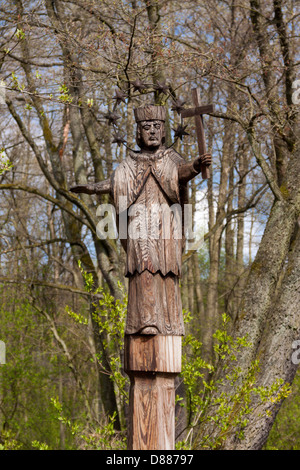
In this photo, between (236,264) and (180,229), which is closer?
(180,229)

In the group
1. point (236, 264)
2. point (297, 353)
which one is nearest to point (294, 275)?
point (297, 353)

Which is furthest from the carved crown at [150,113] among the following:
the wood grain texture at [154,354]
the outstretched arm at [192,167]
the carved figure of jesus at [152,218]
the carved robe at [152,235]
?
the wood grain texture at [154,354]

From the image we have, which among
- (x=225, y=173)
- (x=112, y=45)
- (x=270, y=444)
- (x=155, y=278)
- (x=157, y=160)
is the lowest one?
(x=270, y=444)

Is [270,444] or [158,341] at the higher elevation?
[158,341]

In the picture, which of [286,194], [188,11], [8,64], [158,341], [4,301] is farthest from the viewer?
[4,301]

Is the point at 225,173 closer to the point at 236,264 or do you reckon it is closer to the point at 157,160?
the point at 236,264

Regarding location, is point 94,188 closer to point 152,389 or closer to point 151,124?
point 151,124

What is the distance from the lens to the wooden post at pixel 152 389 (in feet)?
11.2

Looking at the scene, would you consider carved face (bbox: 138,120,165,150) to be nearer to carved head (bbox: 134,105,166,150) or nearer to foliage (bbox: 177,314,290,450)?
carved head (bbox: 134,105,166,150)

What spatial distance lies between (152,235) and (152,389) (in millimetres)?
963

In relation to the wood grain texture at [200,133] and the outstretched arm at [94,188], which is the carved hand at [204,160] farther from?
the outstretched arm at [94,188]

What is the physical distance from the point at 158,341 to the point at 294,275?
375 centimetres

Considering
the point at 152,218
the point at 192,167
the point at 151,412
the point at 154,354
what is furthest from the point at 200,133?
the point at 151,412

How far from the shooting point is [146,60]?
714 centimetres
